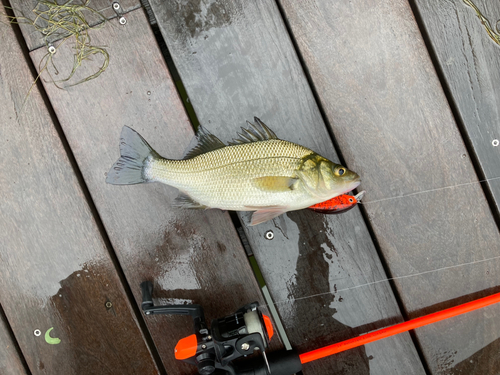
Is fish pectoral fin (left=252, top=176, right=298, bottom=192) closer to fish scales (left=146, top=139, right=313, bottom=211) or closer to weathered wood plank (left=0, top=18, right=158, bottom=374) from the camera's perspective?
fish scales (left=146, top=139, right=313, bottom=211)

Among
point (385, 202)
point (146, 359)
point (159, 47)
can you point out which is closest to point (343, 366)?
point (385, 202)

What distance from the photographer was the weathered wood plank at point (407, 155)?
1902 mm

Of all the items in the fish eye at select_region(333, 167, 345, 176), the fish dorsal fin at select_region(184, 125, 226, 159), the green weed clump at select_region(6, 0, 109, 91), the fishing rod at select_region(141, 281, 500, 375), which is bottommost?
the fishing rod at select_region(141, 281, 500, 375)

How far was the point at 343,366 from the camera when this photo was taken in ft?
6.21

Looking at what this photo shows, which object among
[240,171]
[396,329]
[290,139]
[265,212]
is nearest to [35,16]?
[240,171]

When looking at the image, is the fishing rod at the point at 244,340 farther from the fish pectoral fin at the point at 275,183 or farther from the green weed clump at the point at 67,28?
the green weed clump at the point at 67,28

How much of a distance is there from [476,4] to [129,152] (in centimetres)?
207

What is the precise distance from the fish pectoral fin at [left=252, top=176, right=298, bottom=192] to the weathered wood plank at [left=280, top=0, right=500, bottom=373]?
0.48 m

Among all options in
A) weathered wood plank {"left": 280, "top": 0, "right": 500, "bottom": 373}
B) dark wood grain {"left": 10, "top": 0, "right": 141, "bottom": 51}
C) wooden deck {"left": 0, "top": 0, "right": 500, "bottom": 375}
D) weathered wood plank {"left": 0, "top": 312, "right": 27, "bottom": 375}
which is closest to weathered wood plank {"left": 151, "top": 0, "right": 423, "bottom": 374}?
wooden deck {"left": 0, "top": 0, "right": 500, "bottom": 375}

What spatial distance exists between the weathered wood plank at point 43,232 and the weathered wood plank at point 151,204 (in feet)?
0.33

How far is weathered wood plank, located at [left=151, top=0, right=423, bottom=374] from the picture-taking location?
1891mm

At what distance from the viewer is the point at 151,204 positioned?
74.0 inches

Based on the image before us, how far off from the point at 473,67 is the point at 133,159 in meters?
1.93

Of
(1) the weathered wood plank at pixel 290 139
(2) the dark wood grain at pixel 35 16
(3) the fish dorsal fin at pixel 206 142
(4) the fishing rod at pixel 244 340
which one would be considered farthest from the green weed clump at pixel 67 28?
(4) the fishing rod at pixel 244 340
